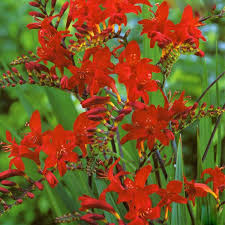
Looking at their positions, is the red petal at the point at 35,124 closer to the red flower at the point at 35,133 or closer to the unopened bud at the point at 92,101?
the red flower at the point at 35,133

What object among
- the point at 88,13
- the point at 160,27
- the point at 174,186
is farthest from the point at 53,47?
the point at 174,186

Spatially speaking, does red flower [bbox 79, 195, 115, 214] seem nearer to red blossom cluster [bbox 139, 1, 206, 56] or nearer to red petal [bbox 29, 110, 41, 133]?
red petal [bbox 29, 110, 41, 133]

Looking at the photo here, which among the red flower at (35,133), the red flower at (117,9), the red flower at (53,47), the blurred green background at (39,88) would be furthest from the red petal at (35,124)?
the blurred green background at (39,88)

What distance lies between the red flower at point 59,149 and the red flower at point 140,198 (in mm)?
100

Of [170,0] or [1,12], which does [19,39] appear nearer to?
[1,12]

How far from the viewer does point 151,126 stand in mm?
635

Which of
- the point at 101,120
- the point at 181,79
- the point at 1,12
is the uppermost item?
the point at 1,12

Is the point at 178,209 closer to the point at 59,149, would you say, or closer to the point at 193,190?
the point at 193,190

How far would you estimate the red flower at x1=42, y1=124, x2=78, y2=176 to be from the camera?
0.63 meters

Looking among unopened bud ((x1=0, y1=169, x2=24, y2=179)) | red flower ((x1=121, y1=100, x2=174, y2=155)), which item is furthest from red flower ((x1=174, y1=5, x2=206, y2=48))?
unopened bud ((x1=0, y1=169, x2=24, y2=179))

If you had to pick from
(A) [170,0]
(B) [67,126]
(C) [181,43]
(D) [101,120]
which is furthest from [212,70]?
(D) [101,120]

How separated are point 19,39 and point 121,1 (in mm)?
1473

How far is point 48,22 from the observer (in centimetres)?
66

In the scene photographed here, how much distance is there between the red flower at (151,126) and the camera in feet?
2.06
